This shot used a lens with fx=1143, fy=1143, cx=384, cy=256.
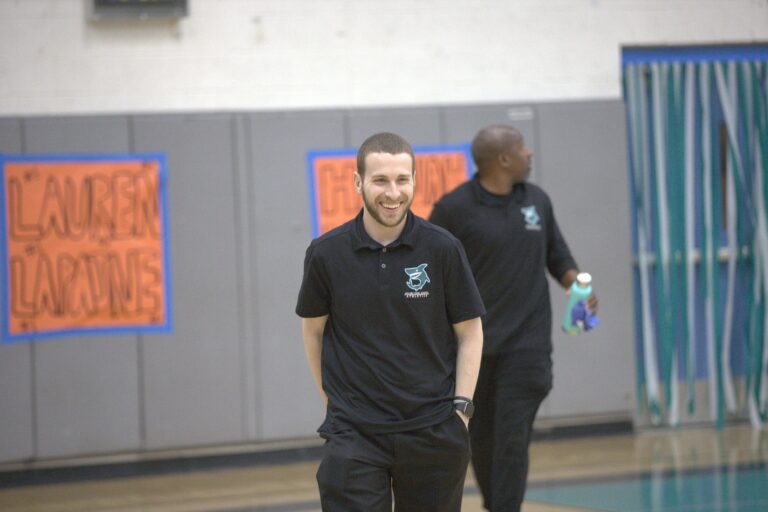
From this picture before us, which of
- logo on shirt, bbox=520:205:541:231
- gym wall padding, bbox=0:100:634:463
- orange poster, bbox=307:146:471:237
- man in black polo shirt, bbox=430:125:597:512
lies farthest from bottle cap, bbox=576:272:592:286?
gym wall padding, bbox=0:100:634:463

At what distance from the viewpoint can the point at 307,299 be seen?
12.4 ft

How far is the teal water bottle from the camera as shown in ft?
18.1

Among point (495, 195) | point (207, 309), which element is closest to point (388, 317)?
point (495, 195)

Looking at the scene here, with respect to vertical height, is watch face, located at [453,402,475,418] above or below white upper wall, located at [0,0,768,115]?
below

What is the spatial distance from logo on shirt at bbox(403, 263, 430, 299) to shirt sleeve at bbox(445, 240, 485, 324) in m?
0.09

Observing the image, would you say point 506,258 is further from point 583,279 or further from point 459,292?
point 459,292

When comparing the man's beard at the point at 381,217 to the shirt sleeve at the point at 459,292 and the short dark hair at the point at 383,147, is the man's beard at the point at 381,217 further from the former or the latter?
Result: the shirt sleeve at the point at 459,292

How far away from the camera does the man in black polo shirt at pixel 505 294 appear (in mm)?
5352

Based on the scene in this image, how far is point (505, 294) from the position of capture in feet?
17.8

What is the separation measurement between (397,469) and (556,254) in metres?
2.32

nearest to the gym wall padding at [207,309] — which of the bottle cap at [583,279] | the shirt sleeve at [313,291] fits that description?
the bottle cap at [583,279]

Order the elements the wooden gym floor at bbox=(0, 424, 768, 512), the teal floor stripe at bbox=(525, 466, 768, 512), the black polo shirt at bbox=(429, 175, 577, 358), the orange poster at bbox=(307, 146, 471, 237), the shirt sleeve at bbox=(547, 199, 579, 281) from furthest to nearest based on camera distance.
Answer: the orange poster at bbox=(307, 146, 471, 237), the wooden gym floor at bbox=(0, 424, 768, 512), the teal floor stripe at bbox=(525, 466, 768, 512), the shirt sleeve at bbox=(547, 199, 579, 281), the black polo shirt at bbox=(429, 175, 577, 358)

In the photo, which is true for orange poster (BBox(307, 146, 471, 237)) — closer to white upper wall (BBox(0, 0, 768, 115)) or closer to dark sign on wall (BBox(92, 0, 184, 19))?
white upper wall (BBox(0, 0, 768, 115))

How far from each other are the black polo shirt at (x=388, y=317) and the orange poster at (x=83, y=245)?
5.00 meters
